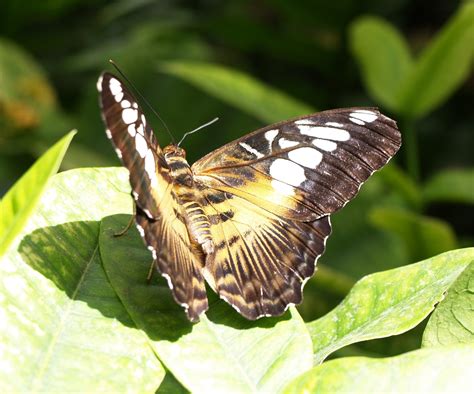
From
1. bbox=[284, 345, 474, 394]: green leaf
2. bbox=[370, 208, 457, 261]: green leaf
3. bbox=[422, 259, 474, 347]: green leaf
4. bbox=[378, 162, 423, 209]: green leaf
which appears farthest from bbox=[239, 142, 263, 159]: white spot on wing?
bbox=[378, 162, 423, 209]: green leaf

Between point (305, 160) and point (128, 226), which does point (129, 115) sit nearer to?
point (128, 226)

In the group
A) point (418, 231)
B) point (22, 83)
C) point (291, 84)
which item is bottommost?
point (418, 231)

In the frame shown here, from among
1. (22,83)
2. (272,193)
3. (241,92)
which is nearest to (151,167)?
(272,193)

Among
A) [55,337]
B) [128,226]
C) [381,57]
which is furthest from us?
[381,57]

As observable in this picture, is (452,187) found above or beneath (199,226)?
beneath

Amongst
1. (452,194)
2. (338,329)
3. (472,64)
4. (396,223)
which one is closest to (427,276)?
(338,329)

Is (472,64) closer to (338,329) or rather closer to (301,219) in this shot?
(301,219)

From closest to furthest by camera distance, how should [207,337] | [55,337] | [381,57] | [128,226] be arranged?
1. [55,337]
2. [207,337]
3. [128,226]
4. [381,57]
